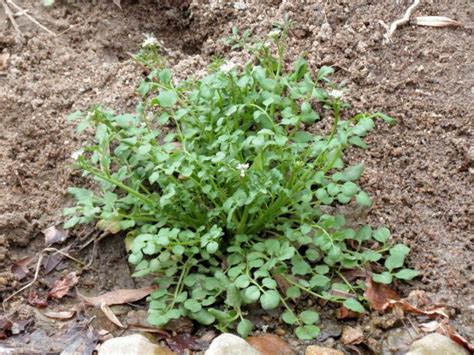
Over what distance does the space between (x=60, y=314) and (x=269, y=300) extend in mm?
819

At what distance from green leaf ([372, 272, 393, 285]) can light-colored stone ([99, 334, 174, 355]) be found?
32.0 inches

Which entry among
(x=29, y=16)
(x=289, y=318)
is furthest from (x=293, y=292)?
(x=29, y=16)

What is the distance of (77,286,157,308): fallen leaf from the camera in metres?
2.73

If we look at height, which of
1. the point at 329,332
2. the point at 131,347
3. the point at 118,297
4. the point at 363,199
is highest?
the point at 363,199

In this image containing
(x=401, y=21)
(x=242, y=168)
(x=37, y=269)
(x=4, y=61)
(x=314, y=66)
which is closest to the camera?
(x=242, y=168)

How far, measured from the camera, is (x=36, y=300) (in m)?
2.75

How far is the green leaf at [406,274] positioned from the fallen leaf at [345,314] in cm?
21

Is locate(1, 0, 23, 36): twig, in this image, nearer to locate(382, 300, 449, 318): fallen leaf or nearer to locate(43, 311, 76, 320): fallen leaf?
locate(43, 311, 76, 320): fallen leaf

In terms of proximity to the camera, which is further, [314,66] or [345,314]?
[314,66]

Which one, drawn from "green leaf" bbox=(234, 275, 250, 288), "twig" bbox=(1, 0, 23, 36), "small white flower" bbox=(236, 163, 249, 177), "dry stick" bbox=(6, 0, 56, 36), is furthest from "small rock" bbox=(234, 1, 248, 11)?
"green leaf" bbox=(234, 275, 250, 288)

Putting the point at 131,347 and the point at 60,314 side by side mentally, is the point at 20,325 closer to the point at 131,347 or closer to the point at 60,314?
the point at 60,314

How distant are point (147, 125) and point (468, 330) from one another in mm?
1475

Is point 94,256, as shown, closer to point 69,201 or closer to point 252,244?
point 69,201

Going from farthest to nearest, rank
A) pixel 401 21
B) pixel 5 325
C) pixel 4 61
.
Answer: pixel 4 61 < pixel 401 21 < pixel 5 325
